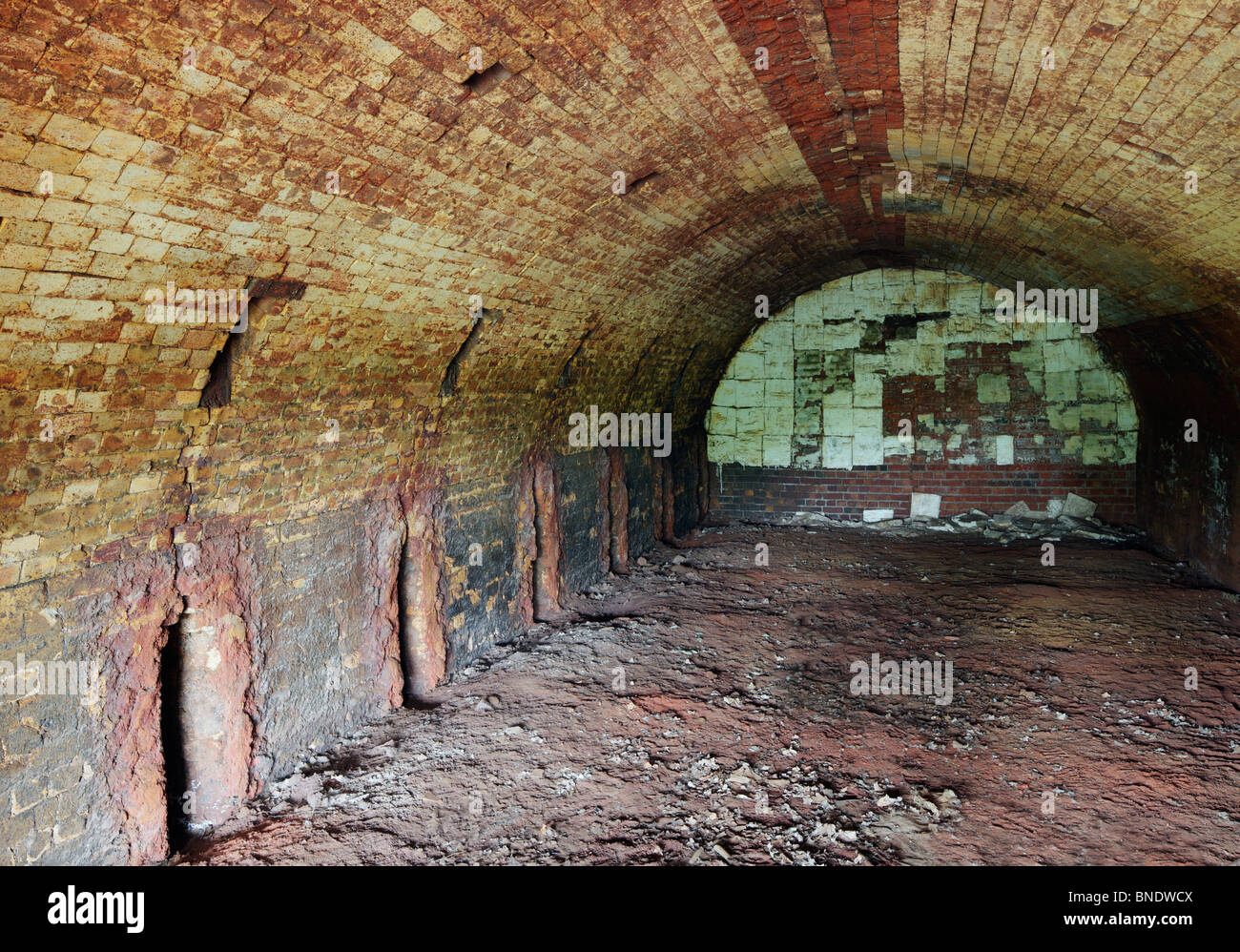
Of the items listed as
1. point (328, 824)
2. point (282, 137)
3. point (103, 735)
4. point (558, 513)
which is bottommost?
point (328, 824)

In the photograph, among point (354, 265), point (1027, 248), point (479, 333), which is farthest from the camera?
point (1027, 248)

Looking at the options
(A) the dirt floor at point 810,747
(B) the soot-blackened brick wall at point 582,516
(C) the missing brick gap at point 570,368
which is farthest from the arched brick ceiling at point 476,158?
(A) the dirt floor at point 810,747

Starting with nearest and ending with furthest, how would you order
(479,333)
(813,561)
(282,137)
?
(282,137) < (479,333) < (813,561)

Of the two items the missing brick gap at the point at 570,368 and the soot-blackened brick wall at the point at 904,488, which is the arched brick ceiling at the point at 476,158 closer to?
the missing brick gap at the point at 570,368

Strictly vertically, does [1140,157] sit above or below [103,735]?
above

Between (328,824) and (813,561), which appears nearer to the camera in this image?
(328,824)

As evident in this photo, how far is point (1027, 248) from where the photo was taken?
25.3 feet

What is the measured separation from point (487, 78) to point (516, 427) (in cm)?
395

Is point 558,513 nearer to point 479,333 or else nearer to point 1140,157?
point 479,333

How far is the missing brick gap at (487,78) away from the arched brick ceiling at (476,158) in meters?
0.06

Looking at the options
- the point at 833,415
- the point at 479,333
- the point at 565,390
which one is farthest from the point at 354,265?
the point at 833,415

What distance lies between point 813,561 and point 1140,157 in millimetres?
6410

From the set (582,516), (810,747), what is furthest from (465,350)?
(810,747)

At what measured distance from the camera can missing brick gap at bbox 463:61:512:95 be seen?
3.45 metres
